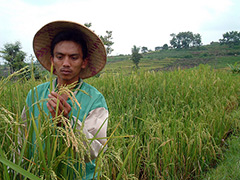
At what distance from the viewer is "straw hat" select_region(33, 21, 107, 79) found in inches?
67.0

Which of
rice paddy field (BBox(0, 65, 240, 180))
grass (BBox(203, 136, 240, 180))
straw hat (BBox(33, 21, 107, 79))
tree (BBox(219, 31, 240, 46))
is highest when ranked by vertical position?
tree (BBox(219, 31, 240, 46))

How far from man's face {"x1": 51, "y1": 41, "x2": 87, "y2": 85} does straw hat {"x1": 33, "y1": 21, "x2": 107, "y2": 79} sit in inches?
5.2

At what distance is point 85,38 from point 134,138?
50.4 inches

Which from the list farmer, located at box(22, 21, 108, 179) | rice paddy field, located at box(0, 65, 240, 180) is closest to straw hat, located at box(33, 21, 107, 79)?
farmer, located at box(22, 21, 108, 179)

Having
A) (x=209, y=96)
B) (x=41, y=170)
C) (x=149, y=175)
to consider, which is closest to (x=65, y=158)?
(x=41, y=170)

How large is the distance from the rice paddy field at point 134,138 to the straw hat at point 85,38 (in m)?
0.35

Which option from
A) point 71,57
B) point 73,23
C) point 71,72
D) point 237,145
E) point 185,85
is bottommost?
point 237,145

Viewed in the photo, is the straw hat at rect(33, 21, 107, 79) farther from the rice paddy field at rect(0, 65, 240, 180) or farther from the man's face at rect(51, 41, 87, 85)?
the rice paddy field at rect(0, 65, 240, 180)

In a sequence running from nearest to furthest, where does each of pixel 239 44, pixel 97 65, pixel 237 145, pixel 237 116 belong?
pixel 97 65
pixel 237 145
pixel 237 116
pixel 239 44

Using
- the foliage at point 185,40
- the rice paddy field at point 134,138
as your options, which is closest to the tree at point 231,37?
the foliage at point 185,40

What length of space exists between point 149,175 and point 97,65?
3.86 feet

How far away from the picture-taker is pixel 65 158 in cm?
88

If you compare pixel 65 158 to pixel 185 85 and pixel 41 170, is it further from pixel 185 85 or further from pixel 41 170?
pixel 185 85

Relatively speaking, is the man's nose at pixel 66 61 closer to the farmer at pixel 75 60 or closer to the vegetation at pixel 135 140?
the farmer at pixel 75 60
